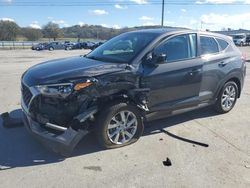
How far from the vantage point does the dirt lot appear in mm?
3727

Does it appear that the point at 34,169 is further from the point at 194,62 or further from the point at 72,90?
the point at 194,62

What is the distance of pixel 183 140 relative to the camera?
5.06 m

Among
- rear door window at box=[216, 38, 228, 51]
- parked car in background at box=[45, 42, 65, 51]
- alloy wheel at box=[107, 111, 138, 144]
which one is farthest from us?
parked car in background at box=[45, 42, 65, 51]

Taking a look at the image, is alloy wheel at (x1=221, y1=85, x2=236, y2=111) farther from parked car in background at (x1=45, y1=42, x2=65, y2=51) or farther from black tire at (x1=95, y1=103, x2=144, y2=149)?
parked car in background at (x1=45, y1=42, x2=65, y2=51)

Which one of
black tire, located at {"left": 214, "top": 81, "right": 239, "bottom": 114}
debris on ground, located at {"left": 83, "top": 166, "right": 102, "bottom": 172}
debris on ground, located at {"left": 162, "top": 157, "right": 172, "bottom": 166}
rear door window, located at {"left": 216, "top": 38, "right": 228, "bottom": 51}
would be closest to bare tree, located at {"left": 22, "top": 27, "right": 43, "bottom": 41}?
rear door window, located at {"left": 216, "top": 38, "right": 228, "bottom": 51}

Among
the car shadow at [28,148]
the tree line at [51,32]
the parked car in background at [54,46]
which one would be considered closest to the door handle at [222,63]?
the car shadow at [28,148]

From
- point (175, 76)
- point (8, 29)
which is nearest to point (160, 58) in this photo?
point (175, 76)

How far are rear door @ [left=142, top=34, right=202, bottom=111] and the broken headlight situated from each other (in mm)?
1256

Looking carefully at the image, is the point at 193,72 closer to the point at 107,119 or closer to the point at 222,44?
the point at 222,44

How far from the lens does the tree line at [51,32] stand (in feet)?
245

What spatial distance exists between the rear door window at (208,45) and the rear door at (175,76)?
226 mm

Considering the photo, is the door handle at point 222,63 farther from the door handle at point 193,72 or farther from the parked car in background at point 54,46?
the parked car in background at point 54,46

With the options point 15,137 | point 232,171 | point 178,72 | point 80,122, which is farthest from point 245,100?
point 15,137

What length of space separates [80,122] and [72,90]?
0.46 meters
